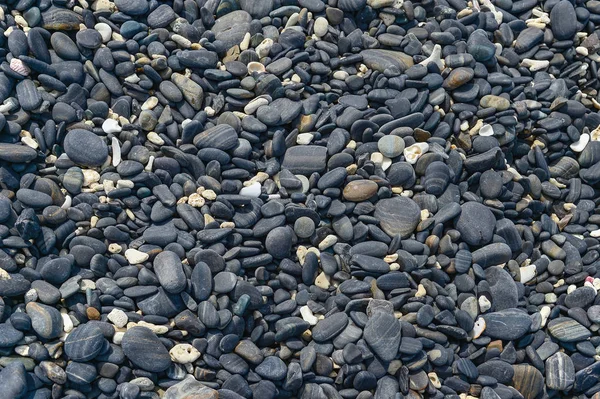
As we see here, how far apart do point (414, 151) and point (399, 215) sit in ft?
1.08

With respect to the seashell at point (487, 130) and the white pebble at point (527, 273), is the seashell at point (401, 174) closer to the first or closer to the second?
the seashell at point (487, 130)

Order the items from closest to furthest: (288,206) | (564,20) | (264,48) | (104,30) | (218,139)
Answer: (288,206), (218,139), (104,30), (264,48), (564,20)

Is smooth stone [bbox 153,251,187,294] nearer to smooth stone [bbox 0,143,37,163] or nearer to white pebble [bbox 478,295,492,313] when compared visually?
smooth stone [bbox 0,143,37,163]

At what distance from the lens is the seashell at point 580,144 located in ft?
10.1

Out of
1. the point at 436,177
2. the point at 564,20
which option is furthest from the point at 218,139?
the point at 564,20

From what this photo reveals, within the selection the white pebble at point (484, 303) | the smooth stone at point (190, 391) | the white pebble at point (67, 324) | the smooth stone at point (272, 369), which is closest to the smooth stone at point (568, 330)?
the white pebble at point (484, 303)

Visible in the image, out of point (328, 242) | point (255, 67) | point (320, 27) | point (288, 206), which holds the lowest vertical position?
point (328, 242)

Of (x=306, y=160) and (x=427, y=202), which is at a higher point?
(x=306, y=160)

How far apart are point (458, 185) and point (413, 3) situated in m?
1.00

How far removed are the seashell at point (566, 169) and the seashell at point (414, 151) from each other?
0.73 m

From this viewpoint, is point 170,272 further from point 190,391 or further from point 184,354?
point 190,391

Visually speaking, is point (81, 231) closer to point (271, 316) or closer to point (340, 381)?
point (271, 316)

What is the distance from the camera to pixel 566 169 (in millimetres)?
3043

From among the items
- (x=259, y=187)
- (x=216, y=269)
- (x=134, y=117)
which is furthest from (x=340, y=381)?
(x=134, y=117)
